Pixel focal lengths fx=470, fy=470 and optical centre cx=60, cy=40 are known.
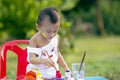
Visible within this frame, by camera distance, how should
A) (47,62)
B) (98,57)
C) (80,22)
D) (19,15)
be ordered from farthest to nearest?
(80,22)
(19,15)
(98,57)
(47,62)

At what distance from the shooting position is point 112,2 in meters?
22.3

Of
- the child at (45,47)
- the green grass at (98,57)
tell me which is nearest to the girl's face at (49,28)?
the child at (45,47)

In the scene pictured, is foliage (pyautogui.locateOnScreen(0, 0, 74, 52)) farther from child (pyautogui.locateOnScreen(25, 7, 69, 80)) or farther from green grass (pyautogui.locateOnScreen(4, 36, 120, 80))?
child (pyautogui.locateOnScreen(25, 7, 69, 80))

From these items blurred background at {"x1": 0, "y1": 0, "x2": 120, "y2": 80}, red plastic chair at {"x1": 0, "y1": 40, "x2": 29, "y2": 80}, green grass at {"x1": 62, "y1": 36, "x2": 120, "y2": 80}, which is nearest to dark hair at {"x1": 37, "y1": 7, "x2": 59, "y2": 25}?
red plastic chair at {"x1": 0, "y1": 40, "x2": 29, "y2": 80}

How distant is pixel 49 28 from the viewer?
Result: 15.8ft

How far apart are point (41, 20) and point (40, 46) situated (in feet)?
1.00

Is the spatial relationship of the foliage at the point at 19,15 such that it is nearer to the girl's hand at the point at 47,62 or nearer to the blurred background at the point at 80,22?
the blurred background at the point at 80,22

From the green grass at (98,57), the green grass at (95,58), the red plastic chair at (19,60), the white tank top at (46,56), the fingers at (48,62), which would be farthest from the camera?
the green grass at (98,57)

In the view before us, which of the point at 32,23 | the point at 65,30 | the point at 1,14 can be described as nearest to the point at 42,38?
the point at 65,30

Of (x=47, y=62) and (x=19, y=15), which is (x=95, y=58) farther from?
(x=47, y=62)

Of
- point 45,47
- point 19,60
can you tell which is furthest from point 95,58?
point 45,47

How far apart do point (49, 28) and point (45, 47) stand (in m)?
0.29

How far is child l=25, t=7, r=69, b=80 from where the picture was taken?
4.81m

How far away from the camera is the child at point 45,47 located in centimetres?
481
